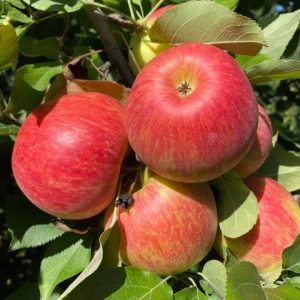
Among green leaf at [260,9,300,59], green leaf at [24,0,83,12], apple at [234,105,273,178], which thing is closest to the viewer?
green leaf at [24,0,83,12]

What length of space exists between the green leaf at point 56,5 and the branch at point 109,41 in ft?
0.38

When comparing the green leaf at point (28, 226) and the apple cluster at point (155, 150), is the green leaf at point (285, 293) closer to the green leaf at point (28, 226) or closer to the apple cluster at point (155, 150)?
the apple cluster at point (155, 150)

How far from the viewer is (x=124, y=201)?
0.95 meters

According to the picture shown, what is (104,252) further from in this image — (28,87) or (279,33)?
(279,33)

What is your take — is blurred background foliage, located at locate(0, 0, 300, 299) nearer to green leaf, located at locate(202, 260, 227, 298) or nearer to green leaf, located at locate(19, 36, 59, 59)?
green leaf, located at locate(19, 36, 59, 59)

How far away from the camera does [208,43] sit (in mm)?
977

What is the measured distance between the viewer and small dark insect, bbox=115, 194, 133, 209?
3.11ft

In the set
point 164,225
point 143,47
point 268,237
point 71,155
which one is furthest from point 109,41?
point 268,237

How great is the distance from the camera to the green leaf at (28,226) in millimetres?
1027

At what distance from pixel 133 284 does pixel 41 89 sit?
0.43 meters

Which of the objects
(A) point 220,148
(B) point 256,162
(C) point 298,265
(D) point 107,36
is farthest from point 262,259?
(D) point 107,36

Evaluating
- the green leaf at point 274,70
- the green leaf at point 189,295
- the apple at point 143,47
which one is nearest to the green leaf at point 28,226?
the green leaf at point 189,295

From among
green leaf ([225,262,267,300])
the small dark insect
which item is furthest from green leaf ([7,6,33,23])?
green leaf ([225,262,267,300])

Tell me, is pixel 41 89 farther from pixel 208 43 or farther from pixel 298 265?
pixel 298 265
